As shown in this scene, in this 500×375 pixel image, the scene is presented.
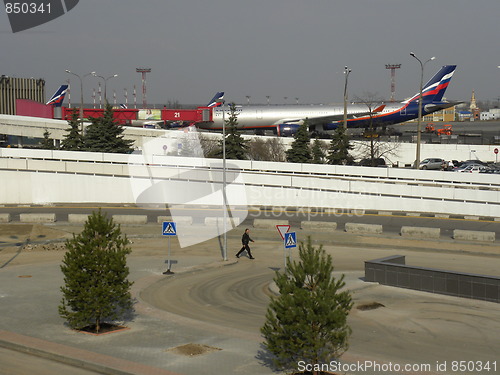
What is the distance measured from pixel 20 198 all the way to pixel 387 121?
177ft

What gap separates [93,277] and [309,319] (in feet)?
22.2

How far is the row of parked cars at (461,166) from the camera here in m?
57.2

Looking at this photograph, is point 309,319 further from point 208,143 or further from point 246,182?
point 208,143

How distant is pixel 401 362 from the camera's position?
575 inches

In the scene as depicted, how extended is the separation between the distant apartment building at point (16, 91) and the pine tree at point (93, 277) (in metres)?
122

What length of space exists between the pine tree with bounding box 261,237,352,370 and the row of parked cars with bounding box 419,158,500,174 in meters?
47.6

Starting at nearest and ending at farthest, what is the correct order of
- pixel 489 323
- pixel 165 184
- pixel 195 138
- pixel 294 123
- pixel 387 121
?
pixel 489 323 < pixel 165 184 < pixel 195 138 < pixel 294 123 < pixel 387 121

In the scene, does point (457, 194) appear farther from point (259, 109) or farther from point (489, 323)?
point (259, 109)

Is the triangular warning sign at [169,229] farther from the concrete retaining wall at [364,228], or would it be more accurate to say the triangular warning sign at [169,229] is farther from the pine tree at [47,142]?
the pine tree at [47,142]

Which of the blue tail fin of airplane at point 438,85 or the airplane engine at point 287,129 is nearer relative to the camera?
the airplane engine at point 287,129

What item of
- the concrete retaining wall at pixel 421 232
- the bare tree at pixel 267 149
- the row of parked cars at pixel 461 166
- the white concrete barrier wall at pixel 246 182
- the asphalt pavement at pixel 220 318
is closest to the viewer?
the asphalt pavement at pixel 220 318

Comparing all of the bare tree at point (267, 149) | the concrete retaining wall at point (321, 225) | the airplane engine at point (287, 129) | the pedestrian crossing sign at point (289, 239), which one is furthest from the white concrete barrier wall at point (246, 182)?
the airplane engine at point (287, 129)

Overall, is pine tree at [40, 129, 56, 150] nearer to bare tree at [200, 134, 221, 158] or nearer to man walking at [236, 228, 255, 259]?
bare tree at [200, 134, 221, 158]

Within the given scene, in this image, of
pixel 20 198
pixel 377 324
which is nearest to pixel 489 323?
pixel 377 324
